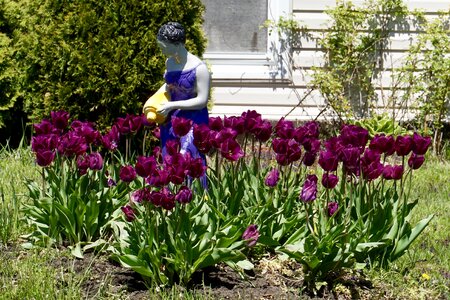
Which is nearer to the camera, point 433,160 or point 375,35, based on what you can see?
point 433,160

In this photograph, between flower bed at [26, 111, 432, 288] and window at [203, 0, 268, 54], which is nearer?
flower bed at [26, 111, 432, 288]

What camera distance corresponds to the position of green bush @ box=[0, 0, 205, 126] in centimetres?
709

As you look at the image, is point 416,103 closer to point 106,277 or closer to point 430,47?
point 430,47

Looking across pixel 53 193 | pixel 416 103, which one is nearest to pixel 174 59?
pixel 53 193

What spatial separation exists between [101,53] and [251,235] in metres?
3.66

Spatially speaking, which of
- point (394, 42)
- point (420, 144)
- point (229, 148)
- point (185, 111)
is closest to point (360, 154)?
point (420, 144)

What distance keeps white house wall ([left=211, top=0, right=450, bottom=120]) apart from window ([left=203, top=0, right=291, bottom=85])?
0.01m

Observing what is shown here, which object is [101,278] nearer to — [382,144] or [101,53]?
[382,144]

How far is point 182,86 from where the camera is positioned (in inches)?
201

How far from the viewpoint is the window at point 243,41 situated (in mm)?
9477

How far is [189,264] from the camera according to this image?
403cm

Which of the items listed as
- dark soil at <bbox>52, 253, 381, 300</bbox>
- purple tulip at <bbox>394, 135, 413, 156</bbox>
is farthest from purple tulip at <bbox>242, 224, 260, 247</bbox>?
purple tulip at <bbox>394, 135, 413, 156</bbox>

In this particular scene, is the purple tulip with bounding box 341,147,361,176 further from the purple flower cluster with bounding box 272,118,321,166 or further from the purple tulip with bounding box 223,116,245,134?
the purple tulip with bounding box 223,116,245,134

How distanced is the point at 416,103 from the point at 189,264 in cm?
604
